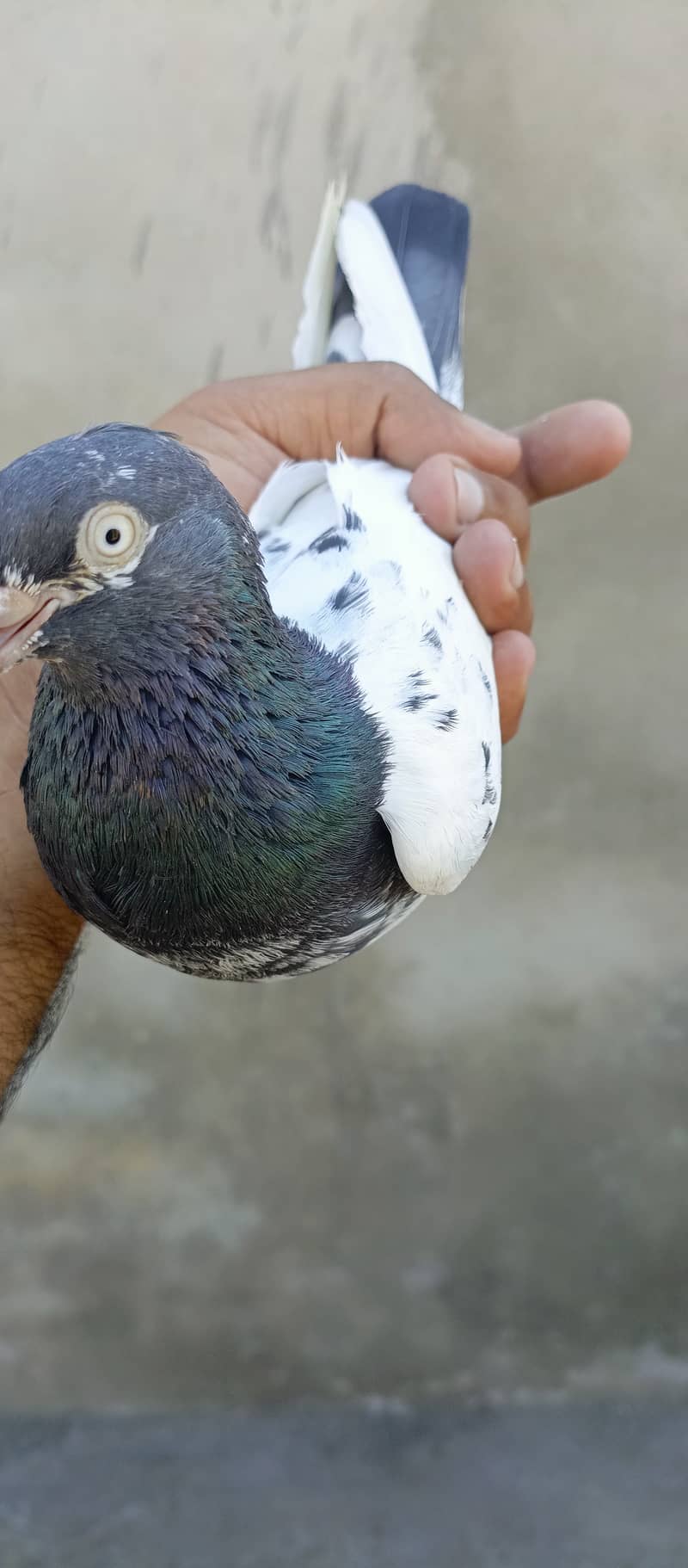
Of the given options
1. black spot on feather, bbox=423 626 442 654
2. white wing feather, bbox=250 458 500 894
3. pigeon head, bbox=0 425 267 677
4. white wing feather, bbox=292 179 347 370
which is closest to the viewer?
pigeon head, bbox=0 425 267 677

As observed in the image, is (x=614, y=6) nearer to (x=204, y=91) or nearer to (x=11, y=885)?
(x=204, y=91)

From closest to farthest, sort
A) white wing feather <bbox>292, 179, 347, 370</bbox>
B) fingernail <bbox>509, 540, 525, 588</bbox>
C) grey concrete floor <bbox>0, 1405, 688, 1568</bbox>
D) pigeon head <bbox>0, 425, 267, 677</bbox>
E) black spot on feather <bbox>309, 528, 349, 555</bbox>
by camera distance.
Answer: pigeon head <bbox>0, 425, 267, 677</bbox>
black spot on feather <bbox>309, 528, 349, 555</bbox>
fingernail <bbox>509, 540, 525, 588</bbox>
white wing feather <bbox>292, 179, 347, 370</bbox>
grey concrete floor <bbox>0, 1405, 688, 1568</bbox>

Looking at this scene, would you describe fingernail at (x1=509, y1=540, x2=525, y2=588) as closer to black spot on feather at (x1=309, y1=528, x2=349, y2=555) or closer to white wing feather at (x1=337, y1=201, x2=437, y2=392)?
black spot on feather at (x1=309, y1=528, x2=349, y2=555)

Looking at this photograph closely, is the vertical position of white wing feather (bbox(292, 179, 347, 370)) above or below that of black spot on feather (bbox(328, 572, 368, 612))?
above

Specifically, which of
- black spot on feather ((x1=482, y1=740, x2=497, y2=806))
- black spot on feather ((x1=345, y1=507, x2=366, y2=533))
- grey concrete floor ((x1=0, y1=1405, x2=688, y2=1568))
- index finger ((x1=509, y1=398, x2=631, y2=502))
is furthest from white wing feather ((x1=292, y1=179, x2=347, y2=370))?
grey concrete floor ((x1=0, y1=1405, x2=688, y2=1568))

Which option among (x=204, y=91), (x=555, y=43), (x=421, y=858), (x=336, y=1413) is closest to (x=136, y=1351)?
(x=336, y=1413)

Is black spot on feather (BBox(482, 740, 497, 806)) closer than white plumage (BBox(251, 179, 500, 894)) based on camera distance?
No

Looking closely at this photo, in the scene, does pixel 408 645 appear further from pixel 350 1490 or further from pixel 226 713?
pixel 350 1490
